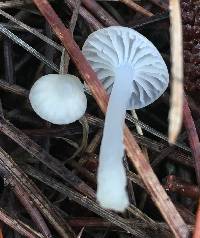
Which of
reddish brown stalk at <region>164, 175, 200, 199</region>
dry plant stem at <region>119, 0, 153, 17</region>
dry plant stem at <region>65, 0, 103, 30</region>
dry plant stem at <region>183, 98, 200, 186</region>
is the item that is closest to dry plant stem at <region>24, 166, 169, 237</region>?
reddish brown stalk at <region>164, 175, 200, 199</region>

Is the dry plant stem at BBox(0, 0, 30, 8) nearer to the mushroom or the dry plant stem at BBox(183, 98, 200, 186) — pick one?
the mushroom

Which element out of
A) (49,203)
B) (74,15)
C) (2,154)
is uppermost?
(74,15)

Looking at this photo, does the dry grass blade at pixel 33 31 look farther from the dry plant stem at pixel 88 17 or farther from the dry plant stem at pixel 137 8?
the dry plant stem at pixel 137 8

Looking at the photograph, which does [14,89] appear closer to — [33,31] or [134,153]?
[33,31]

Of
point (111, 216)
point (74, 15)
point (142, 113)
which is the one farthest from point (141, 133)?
point (74, 15)

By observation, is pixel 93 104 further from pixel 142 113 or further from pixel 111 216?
pixel 111 216

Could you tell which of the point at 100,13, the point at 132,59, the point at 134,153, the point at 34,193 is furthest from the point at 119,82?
the point at 34,193
